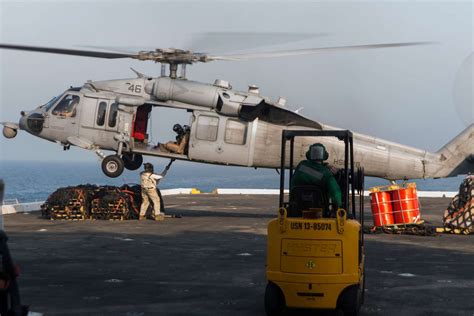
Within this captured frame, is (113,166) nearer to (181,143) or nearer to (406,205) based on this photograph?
(181,143)

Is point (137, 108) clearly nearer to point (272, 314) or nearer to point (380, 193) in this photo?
point (380, 193)

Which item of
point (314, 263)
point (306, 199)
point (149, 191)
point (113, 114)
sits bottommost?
point (314, 263)

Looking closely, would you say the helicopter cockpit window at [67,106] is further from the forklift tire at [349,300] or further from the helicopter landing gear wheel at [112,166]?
the forklift tire at [349,300]

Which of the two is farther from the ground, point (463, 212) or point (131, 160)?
point (131, 160)

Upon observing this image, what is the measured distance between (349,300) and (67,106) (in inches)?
707

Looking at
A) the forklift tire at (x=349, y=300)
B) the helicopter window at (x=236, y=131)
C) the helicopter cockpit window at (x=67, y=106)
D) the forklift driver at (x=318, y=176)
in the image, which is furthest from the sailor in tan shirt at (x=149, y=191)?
the forklift tire at (x=349, y=300)

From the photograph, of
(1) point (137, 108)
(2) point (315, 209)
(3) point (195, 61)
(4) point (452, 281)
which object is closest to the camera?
(2) point (315, 209)

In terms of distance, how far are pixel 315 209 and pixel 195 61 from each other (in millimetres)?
14350

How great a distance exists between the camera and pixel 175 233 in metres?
20.1

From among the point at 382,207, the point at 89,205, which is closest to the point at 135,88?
the point at 89,205

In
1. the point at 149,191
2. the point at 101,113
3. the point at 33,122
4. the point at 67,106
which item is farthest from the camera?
the point at 33,122

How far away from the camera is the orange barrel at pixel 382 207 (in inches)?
816

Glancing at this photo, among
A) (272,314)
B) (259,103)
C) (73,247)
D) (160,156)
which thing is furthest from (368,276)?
(160,156)

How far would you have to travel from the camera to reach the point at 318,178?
31.3ft
